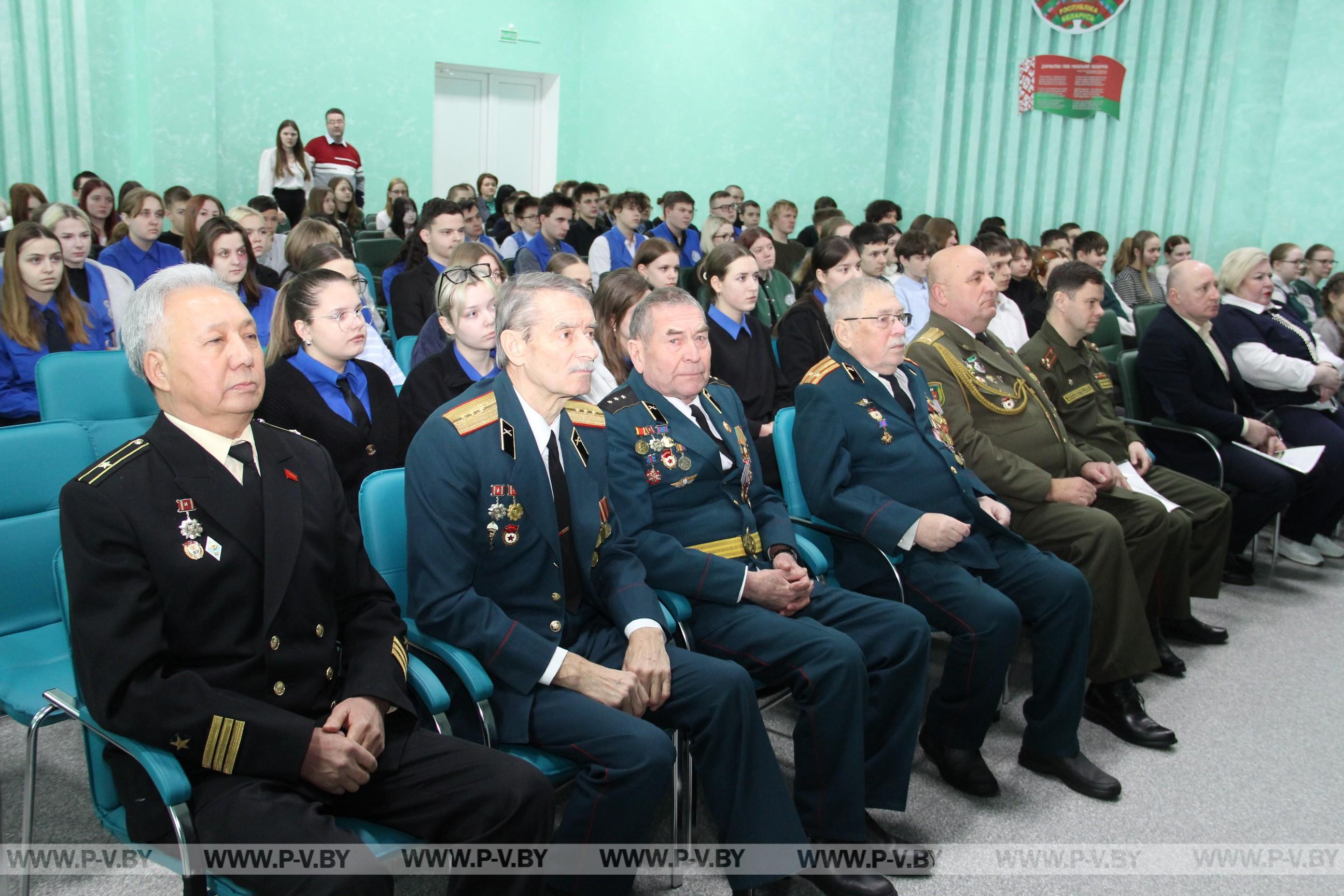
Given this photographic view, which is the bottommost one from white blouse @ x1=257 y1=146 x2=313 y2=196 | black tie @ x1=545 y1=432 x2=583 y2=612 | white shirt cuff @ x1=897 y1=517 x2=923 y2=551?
white shirt cuff @ x1=897 y1=517 x2=923 y2=551

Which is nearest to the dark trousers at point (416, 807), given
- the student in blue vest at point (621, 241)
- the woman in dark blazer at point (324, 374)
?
the woman in dark blazer at point (324, 374)

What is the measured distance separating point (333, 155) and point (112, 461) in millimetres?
8613

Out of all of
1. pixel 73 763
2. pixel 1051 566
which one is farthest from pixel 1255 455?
pixel 73 763

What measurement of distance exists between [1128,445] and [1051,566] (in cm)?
128

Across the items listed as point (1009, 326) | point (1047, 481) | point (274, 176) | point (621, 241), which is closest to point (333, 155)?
point (274, 176)

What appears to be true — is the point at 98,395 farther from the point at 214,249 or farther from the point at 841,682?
the point at 841,682

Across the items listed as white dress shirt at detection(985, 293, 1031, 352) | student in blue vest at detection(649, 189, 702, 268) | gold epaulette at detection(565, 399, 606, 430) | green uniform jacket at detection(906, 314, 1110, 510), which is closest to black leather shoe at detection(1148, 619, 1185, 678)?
green uniform jacket at detection(906, 314, 1110, 510)

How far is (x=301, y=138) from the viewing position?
974 cm

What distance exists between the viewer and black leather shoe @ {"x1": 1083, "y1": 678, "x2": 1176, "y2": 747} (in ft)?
9.82

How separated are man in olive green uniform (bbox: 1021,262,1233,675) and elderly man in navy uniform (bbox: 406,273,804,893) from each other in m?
2.21

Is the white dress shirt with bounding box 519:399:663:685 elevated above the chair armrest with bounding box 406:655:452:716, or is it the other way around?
the white dress shirt with bounding box 519:399:663:685

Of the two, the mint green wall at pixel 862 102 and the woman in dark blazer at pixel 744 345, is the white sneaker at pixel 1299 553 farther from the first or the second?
the mint green wall at pixel 862 102

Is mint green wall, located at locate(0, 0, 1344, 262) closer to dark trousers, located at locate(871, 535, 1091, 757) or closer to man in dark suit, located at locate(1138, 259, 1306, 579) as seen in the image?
man in dark suit, located at locate(1138, 259, 1306, 579)

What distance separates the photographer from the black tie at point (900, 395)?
299 cm
